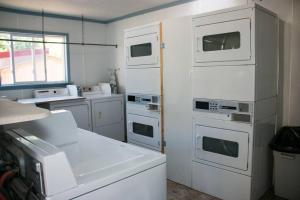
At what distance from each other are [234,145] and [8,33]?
4.04m

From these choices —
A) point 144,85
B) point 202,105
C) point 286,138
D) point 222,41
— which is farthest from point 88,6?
point 286,138

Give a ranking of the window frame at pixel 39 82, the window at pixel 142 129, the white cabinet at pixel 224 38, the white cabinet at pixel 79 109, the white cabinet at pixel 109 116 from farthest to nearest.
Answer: the white cabinet at pixel 109 116 < the window frame at pixel 39 82 < the white cabinet at pixel 79 109 < the window at pixel 142 129 < the white cabinet at pixel 224 38

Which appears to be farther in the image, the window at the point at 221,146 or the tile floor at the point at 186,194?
the tile floor at the point at 186,194

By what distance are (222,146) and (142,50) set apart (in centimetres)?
167

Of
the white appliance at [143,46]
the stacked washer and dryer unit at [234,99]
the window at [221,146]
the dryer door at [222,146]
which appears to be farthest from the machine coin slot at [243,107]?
the white appliance at [143,46]

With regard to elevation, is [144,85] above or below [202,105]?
above

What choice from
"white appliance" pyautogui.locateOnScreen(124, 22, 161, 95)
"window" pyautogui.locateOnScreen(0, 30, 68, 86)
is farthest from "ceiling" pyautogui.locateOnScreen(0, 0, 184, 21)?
"white appliance" pyautogui.locateOnScreen(124, 22, 161, 95)

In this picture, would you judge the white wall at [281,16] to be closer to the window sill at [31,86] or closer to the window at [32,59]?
the window at [32,59]

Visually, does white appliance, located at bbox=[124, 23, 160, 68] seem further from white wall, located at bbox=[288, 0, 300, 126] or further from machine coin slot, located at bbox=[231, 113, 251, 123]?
white wall, located at bbox=[288, 0, 300, 126]

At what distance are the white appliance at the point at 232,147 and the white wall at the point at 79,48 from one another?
3055mm

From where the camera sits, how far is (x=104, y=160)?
4.94 ft

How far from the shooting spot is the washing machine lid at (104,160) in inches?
49.9

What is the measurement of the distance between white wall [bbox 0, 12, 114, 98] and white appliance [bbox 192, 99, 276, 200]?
10.0 ft

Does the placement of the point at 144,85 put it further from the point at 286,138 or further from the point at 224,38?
the point at 286,138
